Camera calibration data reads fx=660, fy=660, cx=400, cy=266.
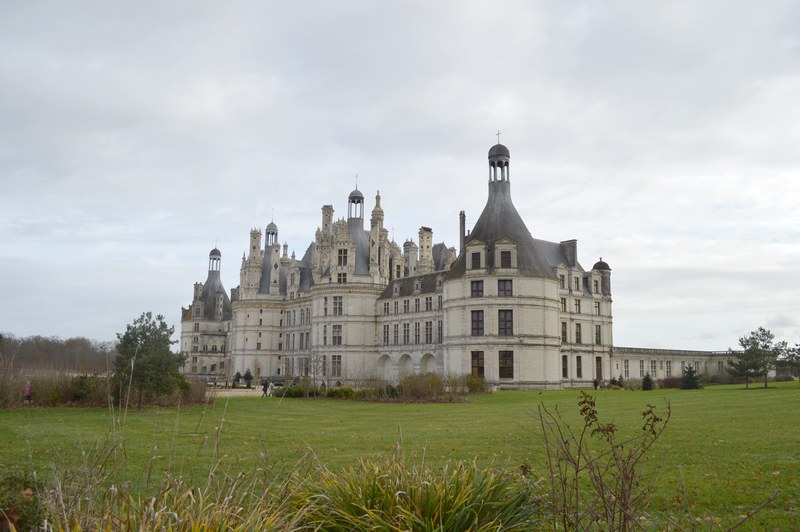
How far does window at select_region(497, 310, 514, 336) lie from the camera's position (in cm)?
4962

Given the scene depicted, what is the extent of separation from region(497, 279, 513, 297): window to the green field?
23434mm

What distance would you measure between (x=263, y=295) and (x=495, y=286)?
3810 centimetres

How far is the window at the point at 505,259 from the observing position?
49.9 metres

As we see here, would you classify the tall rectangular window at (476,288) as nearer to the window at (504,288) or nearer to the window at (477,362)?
the window at (504,288)

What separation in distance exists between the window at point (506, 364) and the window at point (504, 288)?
14.3 feet

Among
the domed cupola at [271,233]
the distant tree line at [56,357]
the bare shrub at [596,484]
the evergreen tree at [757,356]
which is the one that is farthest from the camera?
the domed cupola at [271,233]

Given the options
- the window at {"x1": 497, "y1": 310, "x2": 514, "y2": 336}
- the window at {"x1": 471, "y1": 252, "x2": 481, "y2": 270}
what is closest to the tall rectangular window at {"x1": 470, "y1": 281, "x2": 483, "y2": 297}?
the window at {"x1": 471, "y1": 252, "x2": 481, "y2": 270}

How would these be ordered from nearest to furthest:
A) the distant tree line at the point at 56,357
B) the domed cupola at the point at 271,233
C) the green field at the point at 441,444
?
the green field at the point at 441,444, the distant tree line at the point at 56,357, the domed cupola at the point at 271,233

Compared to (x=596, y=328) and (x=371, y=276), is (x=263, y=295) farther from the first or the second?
(x=596, y=328)

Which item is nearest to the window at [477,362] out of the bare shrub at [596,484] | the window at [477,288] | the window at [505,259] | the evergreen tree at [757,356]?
the window at [477,288]

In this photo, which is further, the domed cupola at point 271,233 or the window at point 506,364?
the domed cupola at point 271,233

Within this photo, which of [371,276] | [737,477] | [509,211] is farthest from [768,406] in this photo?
[371,276]

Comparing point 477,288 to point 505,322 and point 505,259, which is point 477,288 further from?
point 505,322

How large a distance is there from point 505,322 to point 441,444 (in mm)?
35460
